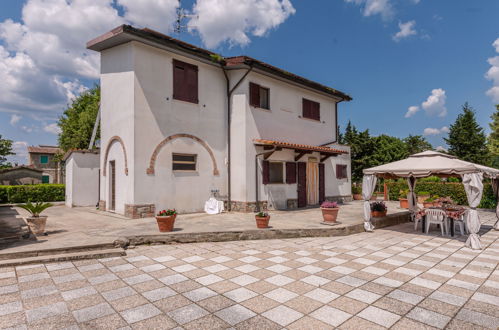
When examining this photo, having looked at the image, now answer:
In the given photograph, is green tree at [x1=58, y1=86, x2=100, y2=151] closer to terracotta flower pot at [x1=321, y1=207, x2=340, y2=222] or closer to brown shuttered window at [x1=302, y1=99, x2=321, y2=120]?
brown shuttered window at [x1=302, y1=99, x2=321, y2=120]

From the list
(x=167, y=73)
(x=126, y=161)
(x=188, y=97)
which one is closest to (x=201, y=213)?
(x=126, y=161)

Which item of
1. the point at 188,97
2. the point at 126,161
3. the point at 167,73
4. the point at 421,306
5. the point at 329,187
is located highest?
the point at 167,73

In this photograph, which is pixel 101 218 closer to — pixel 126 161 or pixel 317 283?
pixel 126 161

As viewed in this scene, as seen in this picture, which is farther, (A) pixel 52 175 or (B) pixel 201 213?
(A) pixel 52 175

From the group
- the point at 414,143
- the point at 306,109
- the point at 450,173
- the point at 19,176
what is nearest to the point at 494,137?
the point at 414,143

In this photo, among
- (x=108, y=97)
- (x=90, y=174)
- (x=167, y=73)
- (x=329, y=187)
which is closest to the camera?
(x=167, y=73)

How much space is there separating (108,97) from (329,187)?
1158cm

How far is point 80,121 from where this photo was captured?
22.8 m

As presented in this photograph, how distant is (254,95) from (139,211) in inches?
258

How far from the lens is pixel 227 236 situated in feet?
24.3

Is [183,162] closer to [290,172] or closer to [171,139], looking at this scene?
[171,139]

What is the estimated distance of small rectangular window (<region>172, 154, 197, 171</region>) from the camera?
1087 cm

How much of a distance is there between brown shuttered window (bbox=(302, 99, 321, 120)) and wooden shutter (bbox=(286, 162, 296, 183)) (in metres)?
2.94

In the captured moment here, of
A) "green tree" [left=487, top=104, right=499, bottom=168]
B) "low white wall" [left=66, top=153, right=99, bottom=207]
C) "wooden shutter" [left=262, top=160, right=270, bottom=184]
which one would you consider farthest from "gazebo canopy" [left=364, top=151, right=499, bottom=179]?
"green tree" [left=487, top=104, right=499, bottom=168]
